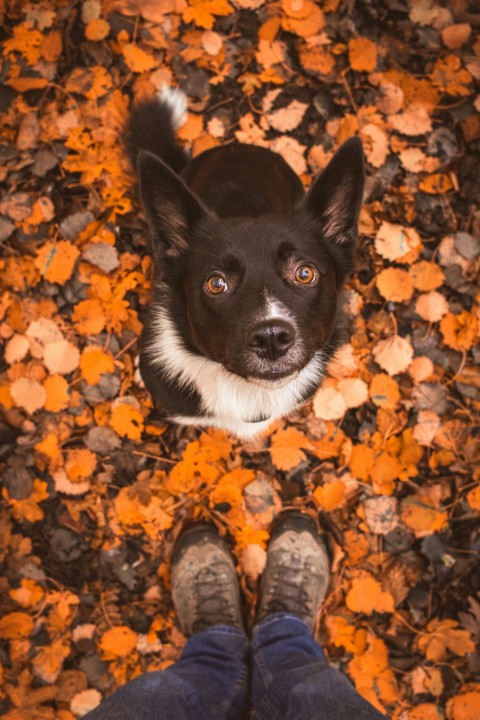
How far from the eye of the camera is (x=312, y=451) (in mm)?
2801

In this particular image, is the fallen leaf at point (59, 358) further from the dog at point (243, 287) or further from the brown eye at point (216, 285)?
the brown eye at point (216, 285)

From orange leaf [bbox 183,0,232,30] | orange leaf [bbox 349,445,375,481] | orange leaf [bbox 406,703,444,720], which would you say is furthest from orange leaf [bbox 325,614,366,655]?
orange leaf [bbox 183,0,232,30]

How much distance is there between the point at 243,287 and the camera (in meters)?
1.81

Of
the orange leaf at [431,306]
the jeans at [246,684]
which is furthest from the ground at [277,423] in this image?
the jeans at [246,684]

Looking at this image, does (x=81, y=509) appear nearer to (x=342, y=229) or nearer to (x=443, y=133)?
(x=342, y=229)

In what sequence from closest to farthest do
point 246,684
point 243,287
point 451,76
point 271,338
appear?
point 271,338, point 243,287, point 246,684, point 451,76

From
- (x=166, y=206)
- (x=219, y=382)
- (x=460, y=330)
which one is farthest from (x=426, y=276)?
(x=166, y=206)

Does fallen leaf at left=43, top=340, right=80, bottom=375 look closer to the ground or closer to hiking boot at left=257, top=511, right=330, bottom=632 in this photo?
the ground

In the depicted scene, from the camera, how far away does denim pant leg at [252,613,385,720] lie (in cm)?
179

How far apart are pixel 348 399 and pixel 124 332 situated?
3.95 feet

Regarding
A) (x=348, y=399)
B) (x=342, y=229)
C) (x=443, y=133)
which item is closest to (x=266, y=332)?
(x=342, y=229)

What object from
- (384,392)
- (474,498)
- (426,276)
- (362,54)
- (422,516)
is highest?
(362,54)

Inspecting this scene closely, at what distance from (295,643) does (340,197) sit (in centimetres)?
187

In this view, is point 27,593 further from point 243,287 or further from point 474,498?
point 474,498
